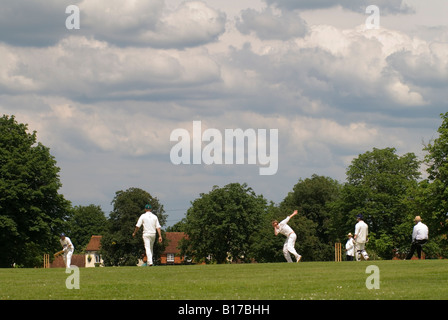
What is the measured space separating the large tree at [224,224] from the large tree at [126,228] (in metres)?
6.54

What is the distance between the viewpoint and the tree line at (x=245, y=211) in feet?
224

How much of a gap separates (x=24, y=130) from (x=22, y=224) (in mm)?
11800

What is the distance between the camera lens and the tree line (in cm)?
6825

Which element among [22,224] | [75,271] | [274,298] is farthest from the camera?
[22,224]

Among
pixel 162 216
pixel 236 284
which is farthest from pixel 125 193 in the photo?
pixel 236 284

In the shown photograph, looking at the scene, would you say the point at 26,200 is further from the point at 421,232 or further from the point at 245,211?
the point at 245,211

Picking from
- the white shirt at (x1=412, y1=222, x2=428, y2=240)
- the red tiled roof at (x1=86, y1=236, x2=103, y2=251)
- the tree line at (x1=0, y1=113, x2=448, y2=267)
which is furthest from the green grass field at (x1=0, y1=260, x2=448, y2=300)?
the red tiled roof at (x1=86, y1=236, x2=103, y2=251)

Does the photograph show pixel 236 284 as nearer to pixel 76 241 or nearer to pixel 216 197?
pixel 216 197

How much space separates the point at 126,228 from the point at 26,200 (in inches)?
1444

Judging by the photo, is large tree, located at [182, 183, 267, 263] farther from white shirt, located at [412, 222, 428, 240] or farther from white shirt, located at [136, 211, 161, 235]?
white shirt, located at [136, 211, 161, 235]

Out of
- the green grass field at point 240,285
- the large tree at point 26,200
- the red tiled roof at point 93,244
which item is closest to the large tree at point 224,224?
the large tree at point 26,200

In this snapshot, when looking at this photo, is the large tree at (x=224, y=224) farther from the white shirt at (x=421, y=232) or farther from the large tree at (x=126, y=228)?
the white shirt at (x=421, y=232)

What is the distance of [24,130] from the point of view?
250 ft

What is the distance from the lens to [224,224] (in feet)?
358
